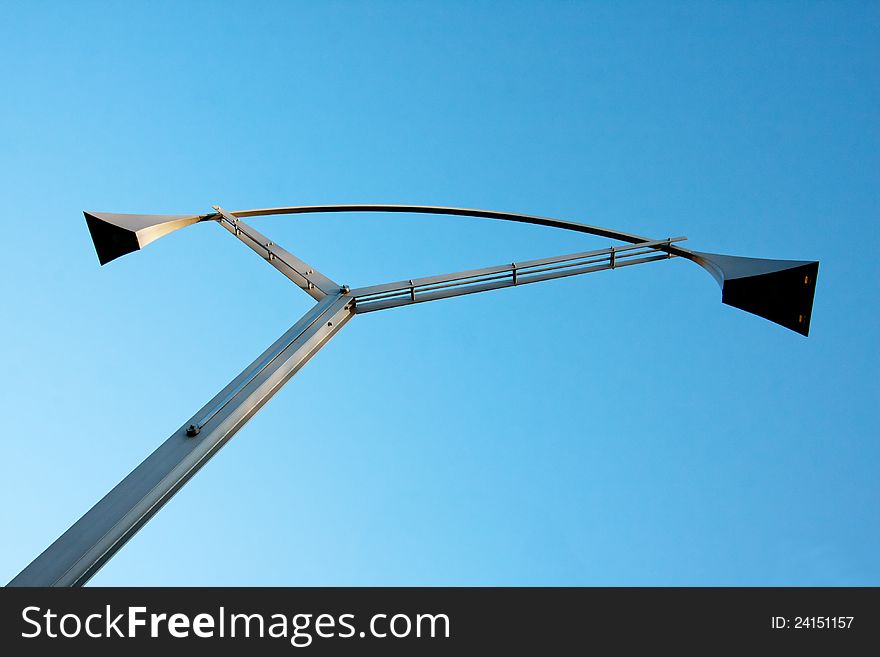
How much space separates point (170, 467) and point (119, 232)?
374 centimetres

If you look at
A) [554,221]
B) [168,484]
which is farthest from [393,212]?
[168,484]

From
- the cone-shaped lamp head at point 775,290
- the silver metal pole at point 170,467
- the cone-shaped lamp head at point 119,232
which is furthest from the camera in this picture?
the cone-shaped lamp head at point 119,232

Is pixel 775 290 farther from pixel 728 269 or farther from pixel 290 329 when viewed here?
pixel 290 329

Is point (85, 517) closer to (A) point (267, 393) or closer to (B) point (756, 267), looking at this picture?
(A) point (267, 393)

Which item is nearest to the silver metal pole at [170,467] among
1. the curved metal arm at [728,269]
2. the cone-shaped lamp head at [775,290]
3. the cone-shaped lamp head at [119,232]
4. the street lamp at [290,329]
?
the street lamp at [290,329]

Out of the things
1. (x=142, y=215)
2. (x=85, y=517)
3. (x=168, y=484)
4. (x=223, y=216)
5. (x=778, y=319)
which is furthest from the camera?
(x=223, y=216)

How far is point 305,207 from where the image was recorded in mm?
11141

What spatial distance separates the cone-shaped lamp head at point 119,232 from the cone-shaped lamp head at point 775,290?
6.26 m

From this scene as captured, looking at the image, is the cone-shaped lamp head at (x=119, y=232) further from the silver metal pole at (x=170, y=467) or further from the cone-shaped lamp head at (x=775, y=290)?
the cone-shaped lamp head at (x=775, y=290)

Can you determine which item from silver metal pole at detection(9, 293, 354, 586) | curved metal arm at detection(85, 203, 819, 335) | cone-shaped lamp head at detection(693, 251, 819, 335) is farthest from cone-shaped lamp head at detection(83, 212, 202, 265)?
cone-shaped lamp head at detection(693, 251, 819, 335)

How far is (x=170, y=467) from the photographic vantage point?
15.8ft

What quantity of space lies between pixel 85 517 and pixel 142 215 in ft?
15.3

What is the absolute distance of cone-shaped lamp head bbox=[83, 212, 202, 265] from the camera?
Result: 7527 mm

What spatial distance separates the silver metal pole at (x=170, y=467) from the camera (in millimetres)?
4102
